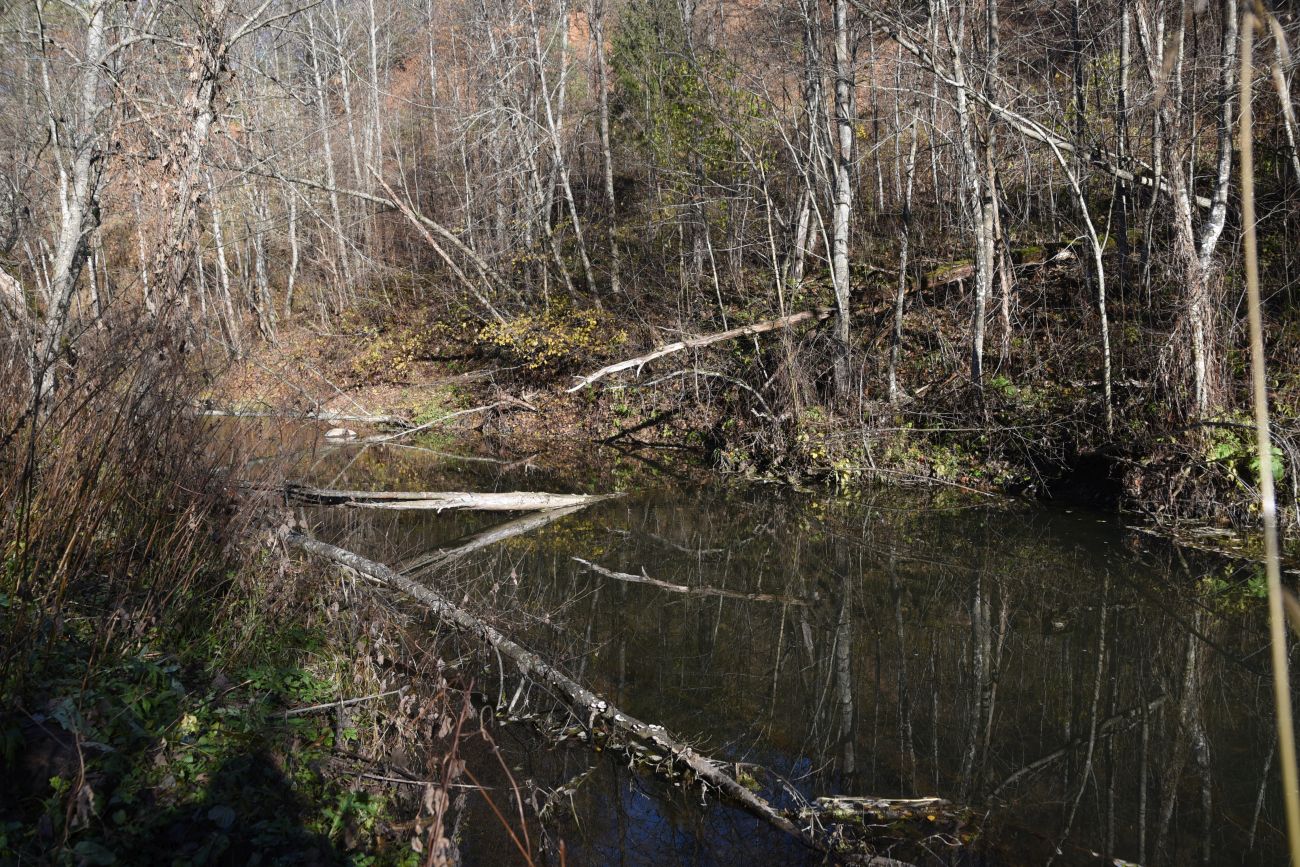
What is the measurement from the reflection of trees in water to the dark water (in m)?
0.02

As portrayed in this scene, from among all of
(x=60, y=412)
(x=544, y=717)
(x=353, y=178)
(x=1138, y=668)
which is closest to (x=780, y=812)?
(x=544, y=717)

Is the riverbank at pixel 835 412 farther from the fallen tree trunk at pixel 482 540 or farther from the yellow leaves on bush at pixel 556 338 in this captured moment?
the fallen tree trunk at pixel 482 540

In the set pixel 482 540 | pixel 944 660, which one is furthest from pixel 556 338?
pixel 944 660

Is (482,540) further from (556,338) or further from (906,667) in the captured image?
(556,338)

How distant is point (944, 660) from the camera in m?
6.71

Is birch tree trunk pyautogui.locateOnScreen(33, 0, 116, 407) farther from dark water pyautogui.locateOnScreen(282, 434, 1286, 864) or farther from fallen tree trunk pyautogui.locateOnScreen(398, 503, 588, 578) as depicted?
fallen tree trunk pyautogui.locateOnScreen(398, 503, 588, 578)

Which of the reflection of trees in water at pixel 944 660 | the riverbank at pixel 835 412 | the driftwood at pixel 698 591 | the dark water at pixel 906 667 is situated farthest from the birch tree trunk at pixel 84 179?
the driftwood at pixel 698 591

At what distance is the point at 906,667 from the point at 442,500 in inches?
227

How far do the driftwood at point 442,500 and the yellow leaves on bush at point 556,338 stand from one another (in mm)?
6949

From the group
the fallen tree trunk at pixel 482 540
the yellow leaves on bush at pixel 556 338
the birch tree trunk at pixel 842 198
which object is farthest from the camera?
the yellow leaves on bush at pixel 556 338

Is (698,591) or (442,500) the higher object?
(442,500)

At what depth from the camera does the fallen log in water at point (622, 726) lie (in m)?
4.39

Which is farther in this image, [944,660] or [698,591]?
[698,591]

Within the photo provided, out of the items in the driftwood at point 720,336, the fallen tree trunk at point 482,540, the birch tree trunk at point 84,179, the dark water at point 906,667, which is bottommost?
the dark water at point 906,667
